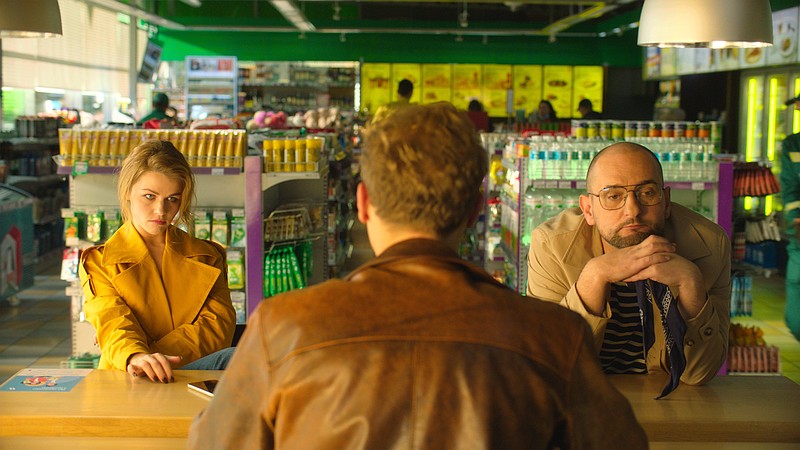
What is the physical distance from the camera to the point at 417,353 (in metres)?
1.34

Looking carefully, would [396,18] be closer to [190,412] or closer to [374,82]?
[374,82]

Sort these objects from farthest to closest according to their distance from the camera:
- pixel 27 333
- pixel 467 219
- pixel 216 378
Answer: pixel 27 333 < pixel 216 378 < pixel 467 219

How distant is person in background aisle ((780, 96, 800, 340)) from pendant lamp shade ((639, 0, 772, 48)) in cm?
204

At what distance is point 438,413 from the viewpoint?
1.35 m

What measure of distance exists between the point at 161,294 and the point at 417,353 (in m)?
1.99

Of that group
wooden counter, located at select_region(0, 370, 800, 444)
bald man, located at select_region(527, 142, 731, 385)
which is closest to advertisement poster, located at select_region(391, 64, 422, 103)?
bald man, located at select_region(527, 142, 731, 385)

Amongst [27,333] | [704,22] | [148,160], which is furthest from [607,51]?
[148,160]

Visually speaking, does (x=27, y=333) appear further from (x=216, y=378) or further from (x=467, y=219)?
(x=467, y=219)

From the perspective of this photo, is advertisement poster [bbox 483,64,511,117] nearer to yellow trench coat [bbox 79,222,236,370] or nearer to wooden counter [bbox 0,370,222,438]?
yellow trench coat [bbox 79,222,236,370]

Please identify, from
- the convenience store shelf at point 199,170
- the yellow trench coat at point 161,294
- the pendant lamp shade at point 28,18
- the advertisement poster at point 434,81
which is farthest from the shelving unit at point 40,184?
the advertisement poster at point 434,81

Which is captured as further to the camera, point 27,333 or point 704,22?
point 27,333

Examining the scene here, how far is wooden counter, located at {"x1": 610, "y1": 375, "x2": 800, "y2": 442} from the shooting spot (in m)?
2.16

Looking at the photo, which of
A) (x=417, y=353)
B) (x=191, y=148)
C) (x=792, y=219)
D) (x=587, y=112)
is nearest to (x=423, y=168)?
(x=417, y=353)

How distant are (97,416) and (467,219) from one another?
1.15 m
